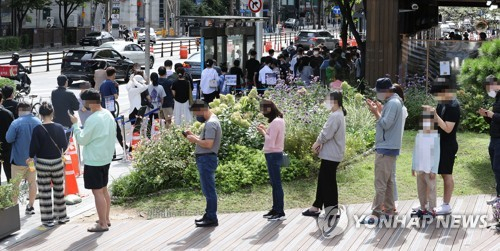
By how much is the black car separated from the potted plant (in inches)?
840

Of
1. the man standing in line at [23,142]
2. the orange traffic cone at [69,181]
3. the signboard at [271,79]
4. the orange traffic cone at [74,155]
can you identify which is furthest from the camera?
the signboard at [271,79]

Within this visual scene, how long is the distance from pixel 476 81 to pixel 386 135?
5836 millimetres

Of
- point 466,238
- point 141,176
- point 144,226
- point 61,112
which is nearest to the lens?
point 466,238

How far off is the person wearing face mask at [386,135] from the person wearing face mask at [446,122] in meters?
0.43

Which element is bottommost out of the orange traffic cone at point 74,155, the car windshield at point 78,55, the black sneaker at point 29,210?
the black sneaker at point 29,210

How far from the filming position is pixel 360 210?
1073cm

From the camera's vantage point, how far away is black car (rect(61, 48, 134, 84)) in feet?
104

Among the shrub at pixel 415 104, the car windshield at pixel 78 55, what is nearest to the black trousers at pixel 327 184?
the shrub at pixel 415 104

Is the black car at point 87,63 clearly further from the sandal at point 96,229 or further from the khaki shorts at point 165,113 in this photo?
the sandal at point 96,229

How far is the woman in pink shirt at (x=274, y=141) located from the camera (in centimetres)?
992

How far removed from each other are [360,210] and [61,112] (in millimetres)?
5629

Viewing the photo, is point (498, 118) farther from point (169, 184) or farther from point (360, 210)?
point (169, 184)

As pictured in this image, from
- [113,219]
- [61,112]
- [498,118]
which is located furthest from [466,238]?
[61,112]

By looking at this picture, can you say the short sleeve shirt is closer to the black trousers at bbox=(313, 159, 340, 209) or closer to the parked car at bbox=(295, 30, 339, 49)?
the black trousers at bbox=(313, 159, 340, 209)
